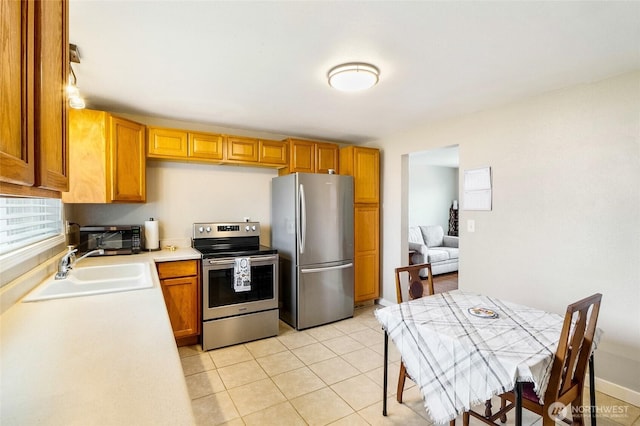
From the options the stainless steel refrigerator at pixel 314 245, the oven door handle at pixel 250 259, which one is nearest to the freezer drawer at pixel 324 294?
the stainless steel refrigerator at pixel 314 245

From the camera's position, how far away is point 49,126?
851 mm

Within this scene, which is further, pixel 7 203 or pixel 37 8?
pixel 7 203

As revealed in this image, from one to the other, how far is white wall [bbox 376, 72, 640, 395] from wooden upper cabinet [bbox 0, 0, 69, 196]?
3.09 meters

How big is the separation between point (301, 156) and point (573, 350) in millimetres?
3067

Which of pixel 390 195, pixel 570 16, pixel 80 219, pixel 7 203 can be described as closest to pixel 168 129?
pixel 80 219

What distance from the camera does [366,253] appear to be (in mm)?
4090

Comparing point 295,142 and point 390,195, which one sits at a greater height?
point 295,142

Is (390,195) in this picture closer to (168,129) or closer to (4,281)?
(168,129)

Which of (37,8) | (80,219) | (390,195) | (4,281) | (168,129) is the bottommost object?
(4,281)

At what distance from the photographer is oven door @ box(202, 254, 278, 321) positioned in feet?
9.60

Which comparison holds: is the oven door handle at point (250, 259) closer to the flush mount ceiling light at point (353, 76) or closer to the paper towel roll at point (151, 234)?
the paper towel roll at point (151, 234)

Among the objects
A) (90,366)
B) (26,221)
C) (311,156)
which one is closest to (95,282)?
(26,221)

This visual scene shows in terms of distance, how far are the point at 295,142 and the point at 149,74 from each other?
1.80 metres

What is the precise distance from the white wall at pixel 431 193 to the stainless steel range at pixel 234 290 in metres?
4.70
